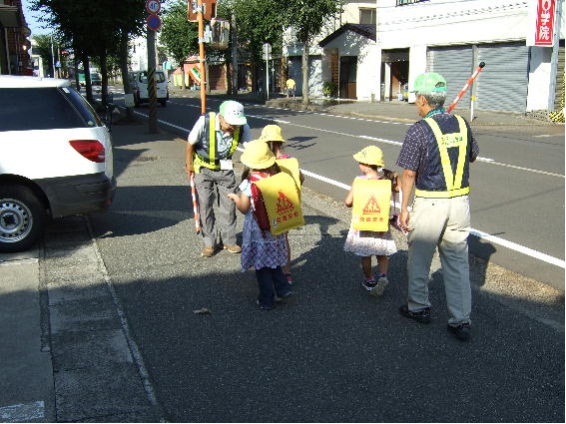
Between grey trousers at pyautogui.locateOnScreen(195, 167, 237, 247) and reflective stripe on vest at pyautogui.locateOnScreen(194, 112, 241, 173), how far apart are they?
0.07 metres

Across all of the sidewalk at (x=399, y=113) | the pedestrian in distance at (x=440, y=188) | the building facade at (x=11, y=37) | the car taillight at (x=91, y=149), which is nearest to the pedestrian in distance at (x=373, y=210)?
the pedestrian in distance at (x=440, y=188)

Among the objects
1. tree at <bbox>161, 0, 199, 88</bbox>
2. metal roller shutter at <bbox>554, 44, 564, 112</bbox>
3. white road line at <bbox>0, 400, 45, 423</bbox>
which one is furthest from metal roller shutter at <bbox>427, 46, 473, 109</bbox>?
white road line at <bbox>0, 400, 45, 423</bbox>

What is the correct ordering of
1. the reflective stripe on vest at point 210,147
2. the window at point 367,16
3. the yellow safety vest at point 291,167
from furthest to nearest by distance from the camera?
1. the window at point 367,16
2. the reflective stripe on vest at point 210,147
3. the yellow safety vest at point 291,167

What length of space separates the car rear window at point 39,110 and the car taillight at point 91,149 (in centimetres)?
19

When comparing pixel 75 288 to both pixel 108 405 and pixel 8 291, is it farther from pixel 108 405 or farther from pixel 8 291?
pixel 108 405

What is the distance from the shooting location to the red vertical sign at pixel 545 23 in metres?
21.5

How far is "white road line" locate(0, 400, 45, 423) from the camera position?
322 centimetres

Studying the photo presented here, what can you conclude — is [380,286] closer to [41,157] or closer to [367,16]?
[41,157]

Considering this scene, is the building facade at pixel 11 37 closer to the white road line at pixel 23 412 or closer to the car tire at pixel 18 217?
the car tire at pixel 18 217

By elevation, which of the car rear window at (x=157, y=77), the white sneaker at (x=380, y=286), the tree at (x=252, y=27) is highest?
the tree at (x=252, y=27)

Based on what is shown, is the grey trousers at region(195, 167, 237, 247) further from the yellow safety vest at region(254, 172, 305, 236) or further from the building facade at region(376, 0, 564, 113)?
the building facade at region(376, 0, 564, 113)

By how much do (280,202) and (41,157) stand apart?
112 inches

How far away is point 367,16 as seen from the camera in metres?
41.8

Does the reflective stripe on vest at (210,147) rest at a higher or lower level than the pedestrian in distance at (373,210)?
higher
